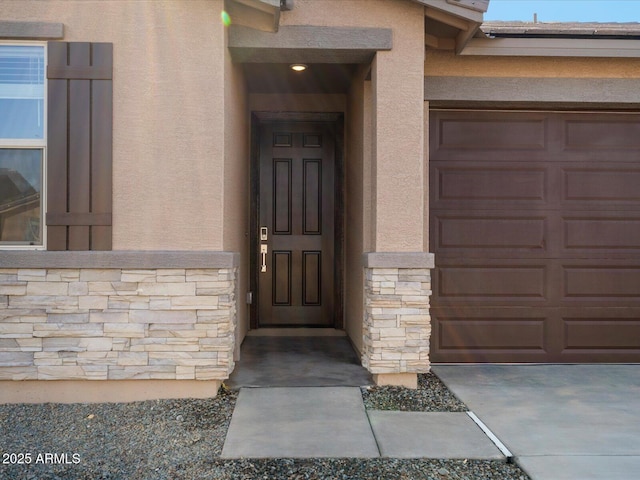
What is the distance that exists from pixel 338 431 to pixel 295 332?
3.19 m

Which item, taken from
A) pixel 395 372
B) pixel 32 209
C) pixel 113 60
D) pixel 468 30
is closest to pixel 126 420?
pixel 32 209

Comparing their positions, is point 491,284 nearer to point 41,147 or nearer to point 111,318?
point 111,318

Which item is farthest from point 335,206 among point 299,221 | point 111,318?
point 111,318

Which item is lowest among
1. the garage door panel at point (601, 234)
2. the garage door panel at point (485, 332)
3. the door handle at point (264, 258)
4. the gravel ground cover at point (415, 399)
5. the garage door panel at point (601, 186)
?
the gravel ground cover at point (415, 399)

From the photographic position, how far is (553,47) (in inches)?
206

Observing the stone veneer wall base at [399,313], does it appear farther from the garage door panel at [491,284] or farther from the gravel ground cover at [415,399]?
the garage door panel at [491,284]

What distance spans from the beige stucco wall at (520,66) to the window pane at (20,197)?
3.72m

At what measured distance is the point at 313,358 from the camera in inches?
217

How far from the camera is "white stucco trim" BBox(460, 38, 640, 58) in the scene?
17.0ft

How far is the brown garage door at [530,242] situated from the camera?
5594 millimetres

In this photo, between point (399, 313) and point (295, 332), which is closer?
point (399, 313)

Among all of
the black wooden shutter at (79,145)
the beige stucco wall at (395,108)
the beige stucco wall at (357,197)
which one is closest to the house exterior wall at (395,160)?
the beige stucco wall at (395,108)

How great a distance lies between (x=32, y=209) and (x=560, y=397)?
4.50 metres

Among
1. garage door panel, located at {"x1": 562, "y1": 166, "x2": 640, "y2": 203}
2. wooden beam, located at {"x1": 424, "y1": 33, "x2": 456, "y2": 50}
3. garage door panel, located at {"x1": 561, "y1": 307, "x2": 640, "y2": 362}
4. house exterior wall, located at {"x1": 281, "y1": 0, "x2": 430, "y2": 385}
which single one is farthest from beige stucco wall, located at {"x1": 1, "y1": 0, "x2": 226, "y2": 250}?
garage door panel, located at {"x1": 561, "y1": 307, "x2": 640, "y2": 362}
